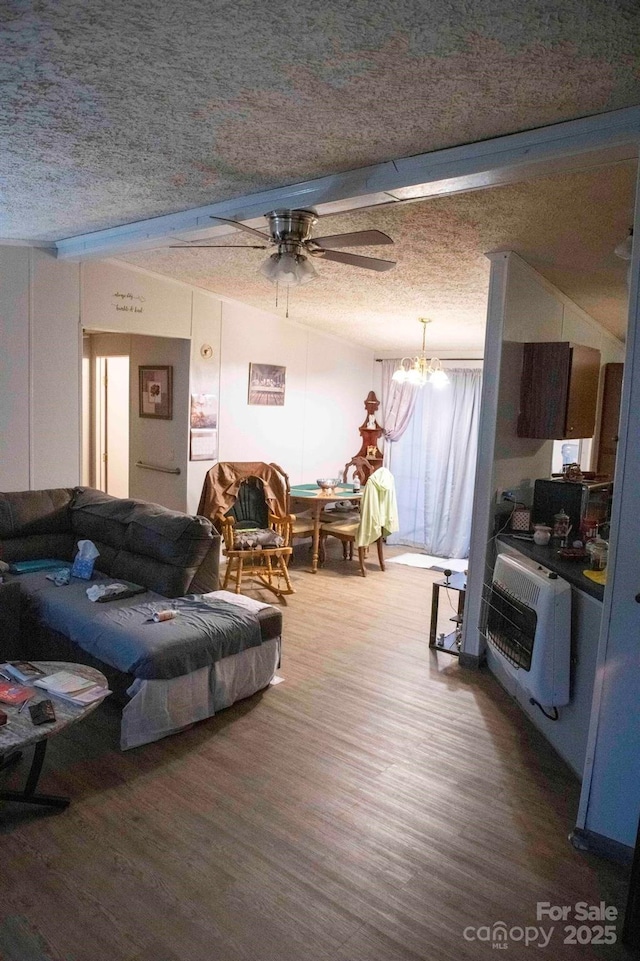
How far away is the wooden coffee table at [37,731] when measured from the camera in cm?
212

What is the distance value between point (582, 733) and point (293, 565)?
3.84 m

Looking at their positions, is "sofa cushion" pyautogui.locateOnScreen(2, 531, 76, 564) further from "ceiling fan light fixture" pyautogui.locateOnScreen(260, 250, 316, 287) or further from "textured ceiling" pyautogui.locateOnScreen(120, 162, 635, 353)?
"ceiling fan light fixture" pyautogui.locateOnScreen(260, 250, 316, 287)

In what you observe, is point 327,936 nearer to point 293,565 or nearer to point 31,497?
point 31,497

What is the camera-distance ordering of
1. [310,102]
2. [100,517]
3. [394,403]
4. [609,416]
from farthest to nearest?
1. [394,403]
2. [609,416]
3. [100,517]
4. [310,102]

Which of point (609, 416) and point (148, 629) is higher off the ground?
point (609, 416)

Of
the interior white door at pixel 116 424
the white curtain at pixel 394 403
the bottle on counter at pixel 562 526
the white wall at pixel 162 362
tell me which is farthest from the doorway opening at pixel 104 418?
the bottle on counter at pixel 562 526

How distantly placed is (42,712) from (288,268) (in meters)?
2.15

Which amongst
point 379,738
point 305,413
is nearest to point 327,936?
point 379,738

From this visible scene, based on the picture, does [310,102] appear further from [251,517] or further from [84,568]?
[251,517]

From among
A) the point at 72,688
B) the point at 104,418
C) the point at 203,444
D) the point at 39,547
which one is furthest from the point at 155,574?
the point at 104,418

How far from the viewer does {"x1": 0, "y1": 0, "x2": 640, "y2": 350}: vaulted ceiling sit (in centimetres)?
163

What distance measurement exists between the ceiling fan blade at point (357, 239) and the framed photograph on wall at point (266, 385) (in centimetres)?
319

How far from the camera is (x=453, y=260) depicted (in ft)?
12.8

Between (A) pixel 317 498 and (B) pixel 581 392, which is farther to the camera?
(A) pixel 317 498
